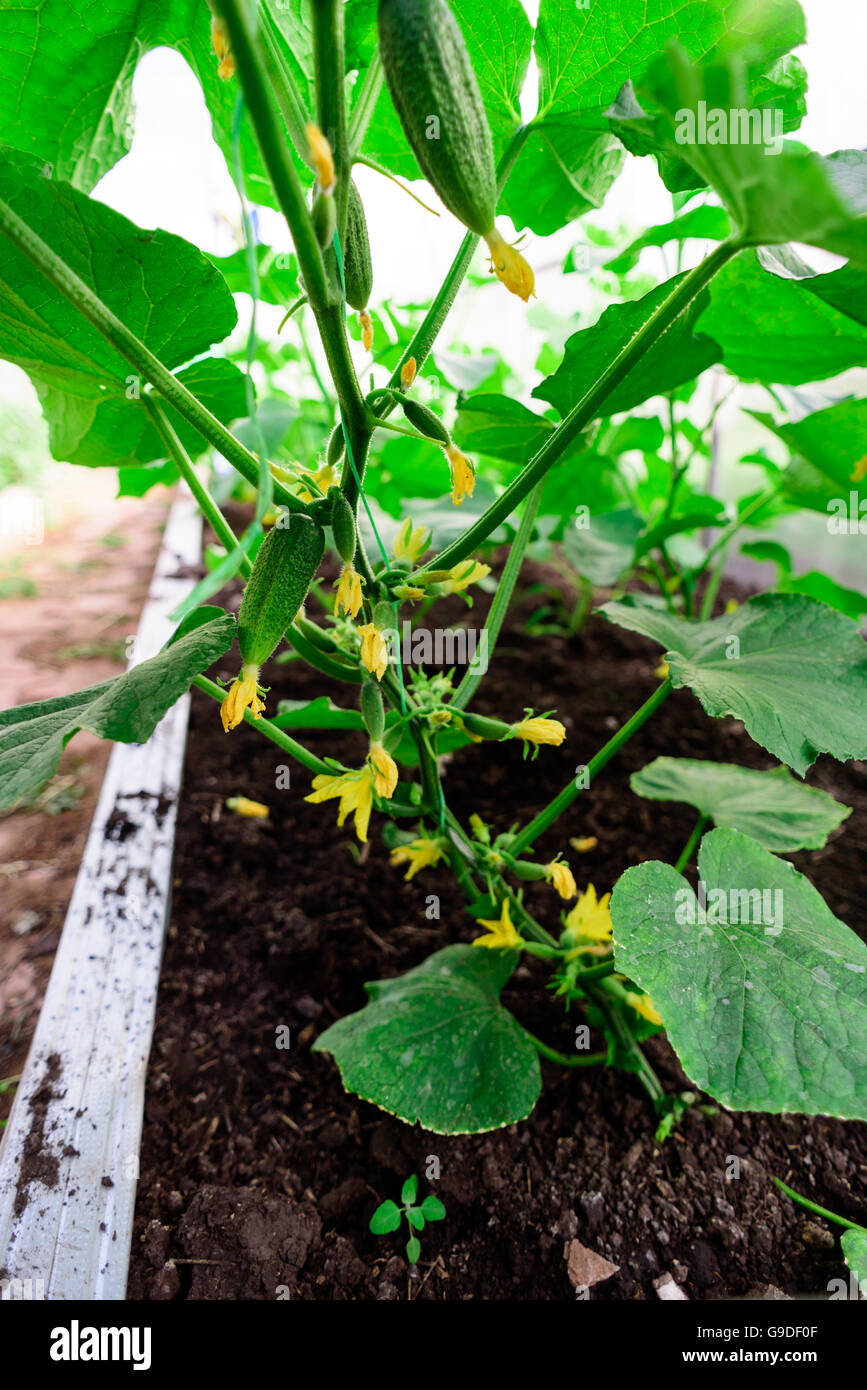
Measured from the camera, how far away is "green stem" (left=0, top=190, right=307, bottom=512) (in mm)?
574

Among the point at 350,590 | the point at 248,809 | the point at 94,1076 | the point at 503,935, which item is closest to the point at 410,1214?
the point at 503,935

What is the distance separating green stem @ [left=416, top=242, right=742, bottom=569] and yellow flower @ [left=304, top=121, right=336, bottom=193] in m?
0.26

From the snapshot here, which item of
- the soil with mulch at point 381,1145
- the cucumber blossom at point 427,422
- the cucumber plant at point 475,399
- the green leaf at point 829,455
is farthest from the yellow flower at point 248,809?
the green leaf at point 829,455

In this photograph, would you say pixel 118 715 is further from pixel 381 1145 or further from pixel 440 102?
pixel 381 1145

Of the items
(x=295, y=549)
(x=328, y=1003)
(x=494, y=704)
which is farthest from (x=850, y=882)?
(x=295, y=549)

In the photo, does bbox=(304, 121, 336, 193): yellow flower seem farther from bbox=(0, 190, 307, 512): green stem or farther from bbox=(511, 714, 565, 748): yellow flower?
bbox=(511, 714, 565, 748): yellow flower

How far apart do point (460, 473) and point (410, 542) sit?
0.45 feet

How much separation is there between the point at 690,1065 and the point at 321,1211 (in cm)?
46

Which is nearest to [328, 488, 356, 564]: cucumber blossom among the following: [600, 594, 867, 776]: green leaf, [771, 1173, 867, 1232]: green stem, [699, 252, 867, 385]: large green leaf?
[600, 594, 867, 776]: green leaf

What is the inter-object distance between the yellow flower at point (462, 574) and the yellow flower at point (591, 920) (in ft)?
1.32

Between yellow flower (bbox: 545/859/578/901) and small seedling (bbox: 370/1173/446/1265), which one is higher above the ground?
yellow flower (bbox: 545/859/578/901)

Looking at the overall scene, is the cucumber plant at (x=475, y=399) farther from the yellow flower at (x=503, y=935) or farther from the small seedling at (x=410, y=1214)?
the small seedling at (x=410, y=1214)

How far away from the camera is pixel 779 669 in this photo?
2.96 feet

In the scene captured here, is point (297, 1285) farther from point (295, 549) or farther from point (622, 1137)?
point (295, 549)
